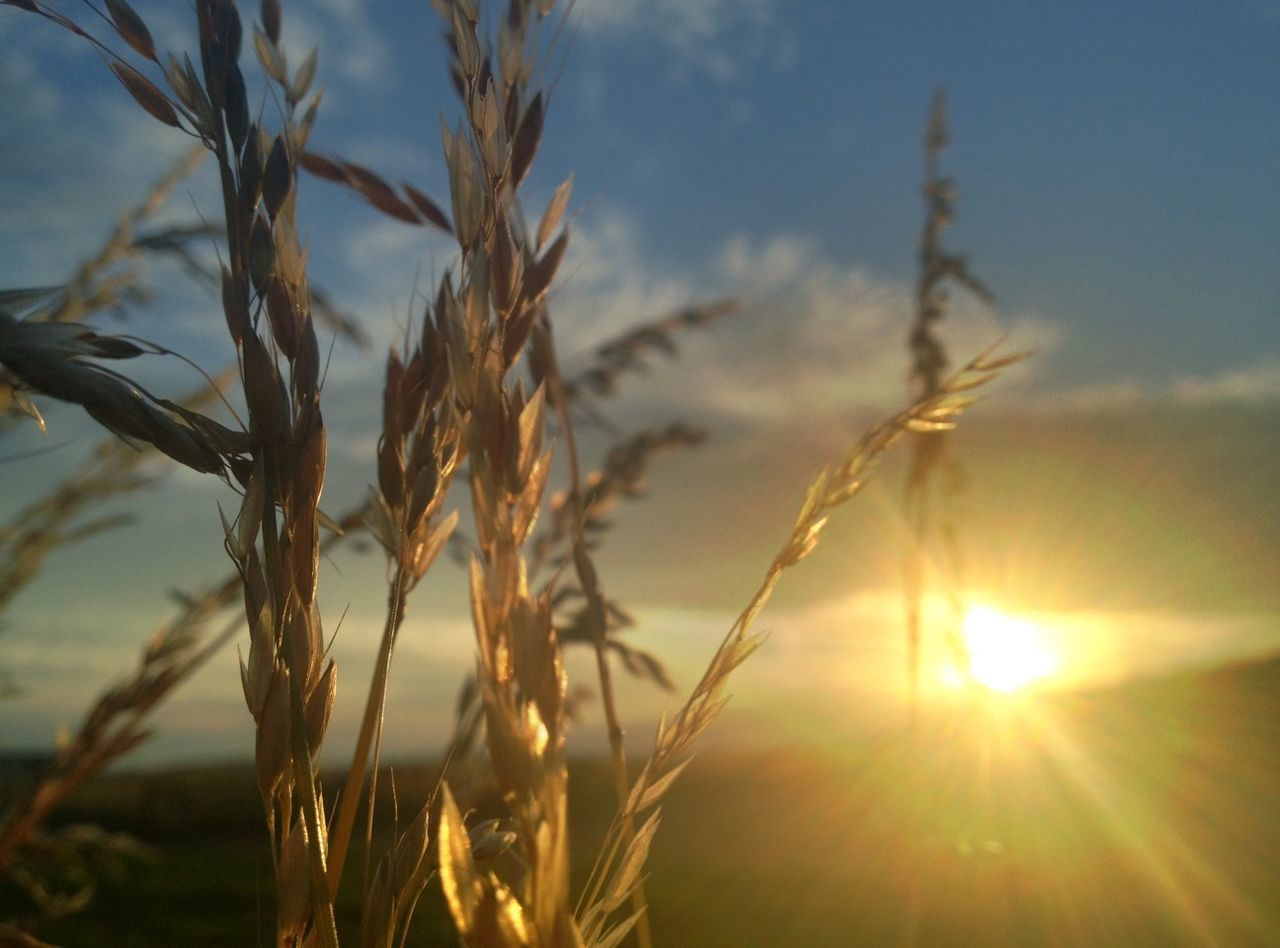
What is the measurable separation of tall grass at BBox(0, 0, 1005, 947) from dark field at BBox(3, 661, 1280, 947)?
105 centimetres

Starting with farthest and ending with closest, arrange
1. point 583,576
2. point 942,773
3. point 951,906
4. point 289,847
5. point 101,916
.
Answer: point 942,773
point 101,916
point 951,906
point 583,576
point 289,847

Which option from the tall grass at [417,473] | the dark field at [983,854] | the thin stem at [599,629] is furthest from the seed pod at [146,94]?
the dark field at [983,854]

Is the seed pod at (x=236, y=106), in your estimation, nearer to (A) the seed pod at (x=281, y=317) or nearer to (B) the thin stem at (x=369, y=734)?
(A) the seed pod at (x=281, y=317)

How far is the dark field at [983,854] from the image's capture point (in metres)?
2.01

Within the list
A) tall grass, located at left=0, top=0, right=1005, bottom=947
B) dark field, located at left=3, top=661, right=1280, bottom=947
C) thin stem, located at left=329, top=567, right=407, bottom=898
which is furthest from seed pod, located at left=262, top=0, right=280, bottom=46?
dark field, located at left=3, top=661, right=1280, bottom=947

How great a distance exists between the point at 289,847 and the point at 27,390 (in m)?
0.31

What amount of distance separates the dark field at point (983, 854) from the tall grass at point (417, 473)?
1.05 metres

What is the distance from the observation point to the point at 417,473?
66cm

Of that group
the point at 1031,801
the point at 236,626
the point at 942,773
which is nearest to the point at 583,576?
the point at 236,626

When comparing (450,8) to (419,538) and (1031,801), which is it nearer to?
(419,538)

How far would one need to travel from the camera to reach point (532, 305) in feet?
2.11

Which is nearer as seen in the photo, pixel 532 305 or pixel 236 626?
pixel 532 305

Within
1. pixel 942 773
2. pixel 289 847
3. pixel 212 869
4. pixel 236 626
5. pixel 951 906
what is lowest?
pixel 212 869

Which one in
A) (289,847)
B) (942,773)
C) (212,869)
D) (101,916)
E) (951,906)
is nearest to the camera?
(289,847)
